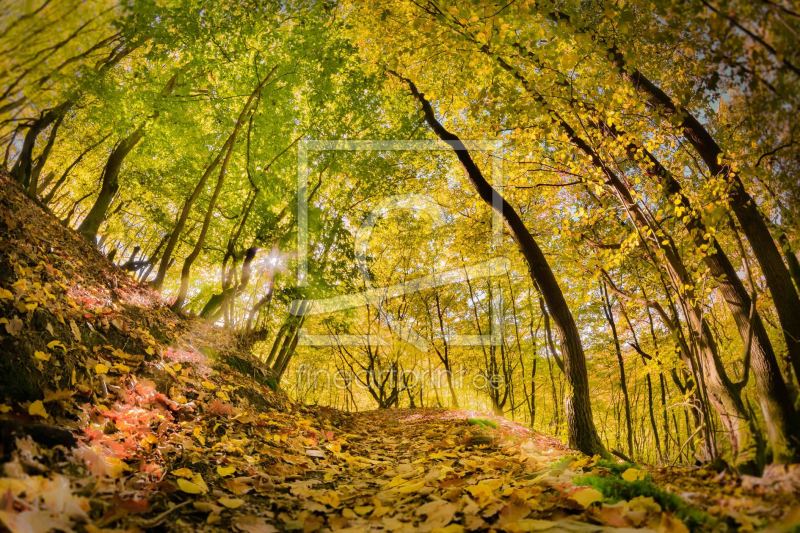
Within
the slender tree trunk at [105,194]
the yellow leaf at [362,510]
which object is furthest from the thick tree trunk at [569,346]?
the slender tree trunk at [105,194]

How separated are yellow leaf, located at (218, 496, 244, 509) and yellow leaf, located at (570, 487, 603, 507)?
1.86m

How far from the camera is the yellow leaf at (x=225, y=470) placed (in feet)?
9.31

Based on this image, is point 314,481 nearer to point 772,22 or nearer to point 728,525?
point 728,525

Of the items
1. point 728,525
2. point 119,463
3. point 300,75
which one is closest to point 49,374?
point 119,463

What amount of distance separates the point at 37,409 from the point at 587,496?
3005 mm

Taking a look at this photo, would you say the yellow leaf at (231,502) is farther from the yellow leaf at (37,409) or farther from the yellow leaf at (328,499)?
the yellow leaf at (37,409)

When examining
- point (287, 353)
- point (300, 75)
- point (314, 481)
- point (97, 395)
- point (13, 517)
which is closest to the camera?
point (13, 517)

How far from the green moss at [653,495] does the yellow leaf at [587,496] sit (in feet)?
0.23

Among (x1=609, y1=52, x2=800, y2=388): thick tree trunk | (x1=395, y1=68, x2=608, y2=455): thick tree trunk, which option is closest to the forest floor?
(x1=395, y1=68, x2=608, y2=455): thick tree trunk

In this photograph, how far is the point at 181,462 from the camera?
2.77 metres

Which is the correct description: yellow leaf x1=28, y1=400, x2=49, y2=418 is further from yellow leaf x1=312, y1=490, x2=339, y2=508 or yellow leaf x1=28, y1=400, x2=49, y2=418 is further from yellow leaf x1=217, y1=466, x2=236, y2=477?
yellow leaf x1=312, y1=490, x2=339, y2=508

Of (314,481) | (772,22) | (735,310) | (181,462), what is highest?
(772,22)

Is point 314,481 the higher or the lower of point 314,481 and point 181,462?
the lower

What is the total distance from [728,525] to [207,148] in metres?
12.3
